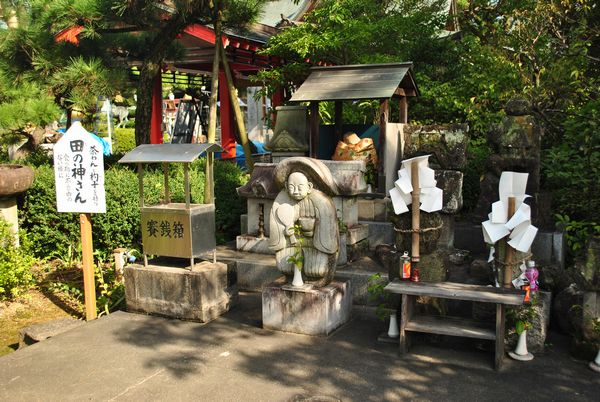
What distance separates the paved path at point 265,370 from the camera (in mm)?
4543

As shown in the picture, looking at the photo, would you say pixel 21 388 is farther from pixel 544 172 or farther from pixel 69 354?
pixel 544 172

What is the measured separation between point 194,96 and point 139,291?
1363 centimetres

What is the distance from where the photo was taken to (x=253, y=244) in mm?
8141

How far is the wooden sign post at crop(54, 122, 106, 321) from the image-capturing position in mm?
6316

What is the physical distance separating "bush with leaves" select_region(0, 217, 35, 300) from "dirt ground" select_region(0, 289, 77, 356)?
14cm

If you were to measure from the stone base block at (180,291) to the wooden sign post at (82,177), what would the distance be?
0.53m

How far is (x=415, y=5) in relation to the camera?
1358 centimetres

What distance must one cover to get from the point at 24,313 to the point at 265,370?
12.7 feet

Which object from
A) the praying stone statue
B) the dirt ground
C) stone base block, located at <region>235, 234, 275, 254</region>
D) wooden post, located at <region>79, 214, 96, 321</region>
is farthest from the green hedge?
the praying stone statue

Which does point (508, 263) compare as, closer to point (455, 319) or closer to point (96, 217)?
point (455, 319)

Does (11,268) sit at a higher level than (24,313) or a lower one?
higher

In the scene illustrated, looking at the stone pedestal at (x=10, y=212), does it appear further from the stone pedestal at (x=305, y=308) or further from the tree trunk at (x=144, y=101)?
the stone pedestal at (x=305, y=308)

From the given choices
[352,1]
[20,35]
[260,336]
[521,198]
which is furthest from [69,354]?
[352,1]

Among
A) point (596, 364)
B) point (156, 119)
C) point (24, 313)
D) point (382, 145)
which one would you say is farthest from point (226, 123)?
point (596, 364)
